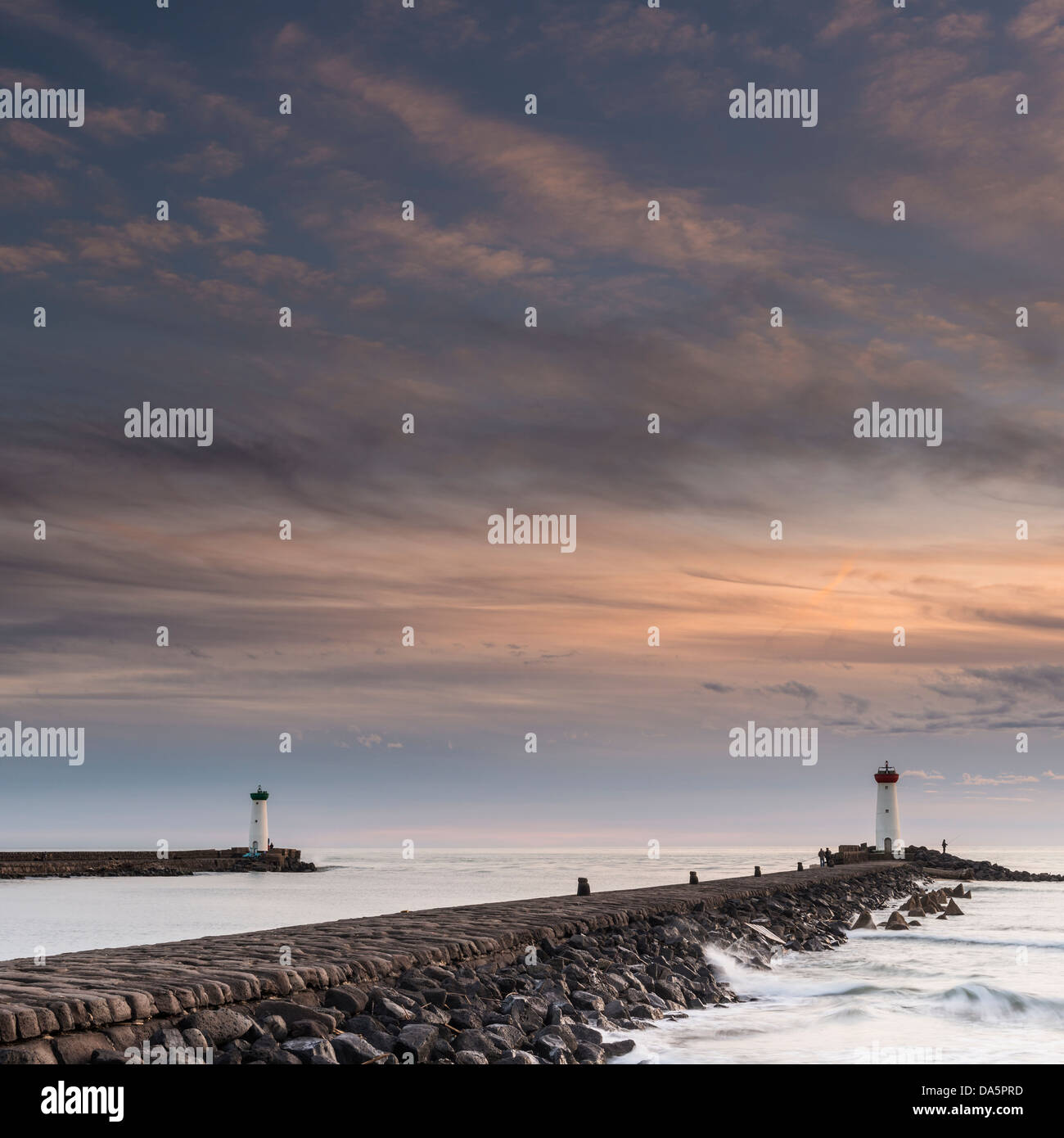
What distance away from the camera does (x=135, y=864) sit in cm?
6125

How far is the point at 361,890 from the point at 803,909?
32443mm

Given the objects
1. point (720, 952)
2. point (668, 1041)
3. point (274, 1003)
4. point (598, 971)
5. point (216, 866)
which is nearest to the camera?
point (274, 1003)

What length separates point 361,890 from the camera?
5175 cm

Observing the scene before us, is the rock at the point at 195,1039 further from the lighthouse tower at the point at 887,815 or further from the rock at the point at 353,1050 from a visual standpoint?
the lighthouse tower at the point at 887,815

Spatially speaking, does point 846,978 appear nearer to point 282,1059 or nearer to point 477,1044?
point 477,1044

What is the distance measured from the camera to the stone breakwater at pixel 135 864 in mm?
58156

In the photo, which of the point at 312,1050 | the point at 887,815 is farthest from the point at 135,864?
the point at 312,1050

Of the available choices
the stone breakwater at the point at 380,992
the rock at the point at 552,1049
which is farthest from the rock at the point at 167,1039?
the rock at the point at 552,1049

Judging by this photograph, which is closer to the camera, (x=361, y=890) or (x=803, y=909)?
(x=803, y=909)

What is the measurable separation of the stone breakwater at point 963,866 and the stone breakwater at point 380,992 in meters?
49.5

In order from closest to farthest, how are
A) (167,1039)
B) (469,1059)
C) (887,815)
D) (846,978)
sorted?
(167,1039) < (469,1059) < (846,978) < (887,815)

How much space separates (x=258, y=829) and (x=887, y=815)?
35791mm
